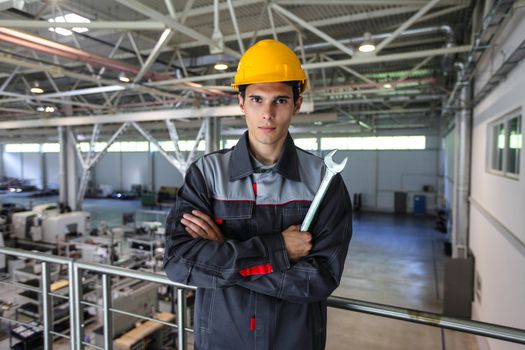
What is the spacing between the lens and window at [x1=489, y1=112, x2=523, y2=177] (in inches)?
221

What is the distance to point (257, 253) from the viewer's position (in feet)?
5.14

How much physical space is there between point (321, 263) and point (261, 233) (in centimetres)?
33

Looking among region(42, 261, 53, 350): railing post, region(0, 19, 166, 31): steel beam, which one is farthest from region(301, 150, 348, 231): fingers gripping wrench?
region(0, 19, 166, 31): steel beam

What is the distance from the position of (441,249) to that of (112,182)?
30.4 m

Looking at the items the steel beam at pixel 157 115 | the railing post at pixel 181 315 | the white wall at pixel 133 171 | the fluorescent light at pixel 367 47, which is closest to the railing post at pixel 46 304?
the railing post at pixel 181 315

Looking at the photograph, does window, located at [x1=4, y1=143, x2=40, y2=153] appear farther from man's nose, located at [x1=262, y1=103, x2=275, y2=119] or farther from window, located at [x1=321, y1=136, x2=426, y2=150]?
man's nose, located at [x1=262, y1=103, x2=275, y2=119]

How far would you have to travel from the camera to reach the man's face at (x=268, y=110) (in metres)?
1.73

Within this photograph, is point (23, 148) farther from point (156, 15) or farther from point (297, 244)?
point (297, 244)

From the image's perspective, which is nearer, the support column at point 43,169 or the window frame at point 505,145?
the window frame at point 505,145

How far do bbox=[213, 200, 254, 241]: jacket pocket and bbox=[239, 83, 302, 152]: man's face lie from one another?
35 cm

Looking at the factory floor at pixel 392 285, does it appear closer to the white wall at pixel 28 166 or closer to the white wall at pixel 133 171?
the white wall at pixel 133 171

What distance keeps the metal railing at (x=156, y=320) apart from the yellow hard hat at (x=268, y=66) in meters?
1.22

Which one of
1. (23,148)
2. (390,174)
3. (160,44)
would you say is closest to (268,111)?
(160,44)

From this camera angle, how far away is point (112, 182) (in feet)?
115
